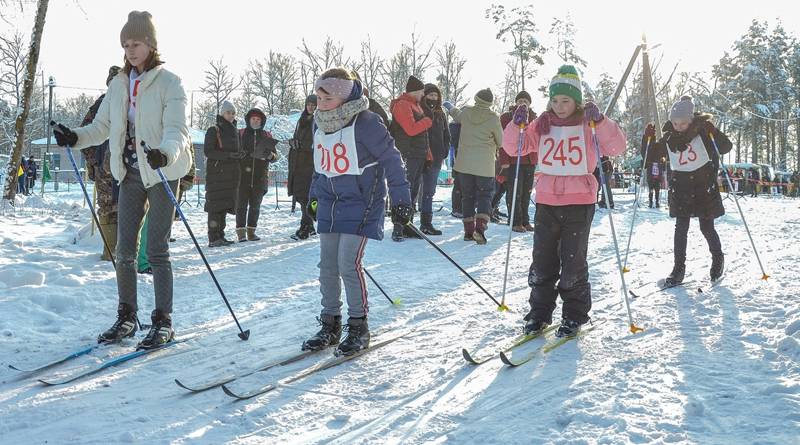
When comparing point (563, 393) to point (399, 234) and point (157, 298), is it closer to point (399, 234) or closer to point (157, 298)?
point (157, 298)

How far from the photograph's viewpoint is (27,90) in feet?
45.0

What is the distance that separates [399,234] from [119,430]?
6.19 metres

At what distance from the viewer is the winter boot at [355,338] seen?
3.70 metres

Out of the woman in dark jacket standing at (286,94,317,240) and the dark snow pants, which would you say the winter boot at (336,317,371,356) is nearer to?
the dark snow pants

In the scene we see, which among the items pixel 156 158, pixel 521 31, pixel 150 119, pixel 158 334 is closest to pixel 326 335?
pixel 158 334

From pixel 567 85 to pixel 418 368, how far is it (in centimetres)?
212

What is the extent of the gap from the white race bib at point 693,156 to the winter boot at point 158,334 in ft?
15.8

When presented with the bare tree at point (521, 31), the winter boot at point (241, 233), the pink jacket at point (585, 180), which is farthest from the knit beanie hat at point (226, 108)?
the bare tree at point (521, 31)

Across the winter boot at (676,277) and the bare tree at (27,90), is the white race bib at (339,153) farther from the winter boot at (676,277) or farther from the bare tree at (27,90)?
the bare tree at (27,90)

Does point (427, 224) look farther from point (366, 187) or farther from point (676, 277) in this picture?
point (366, 187)

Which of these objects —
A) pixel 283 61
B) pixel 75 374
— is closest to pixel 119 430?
pixel 75 374

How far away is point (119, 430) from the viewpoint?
2627mm

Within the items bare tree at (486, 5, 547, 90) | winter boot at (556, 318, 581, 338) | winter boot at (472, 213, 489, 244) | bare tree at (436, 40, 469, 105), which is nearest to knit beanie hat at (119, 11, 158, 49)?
winter boot at (556, 318, 581, 338)

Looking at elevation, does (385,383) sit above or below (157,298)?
below
